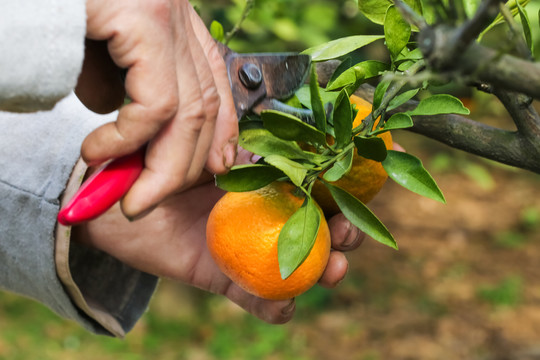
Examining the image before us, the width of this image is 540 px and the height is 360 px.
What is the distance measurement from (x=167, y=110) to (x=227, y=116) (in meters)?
0.11

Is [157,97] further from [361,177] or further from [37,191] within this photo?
[37,191]

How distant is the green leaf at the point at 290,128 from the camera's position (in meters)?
0.64

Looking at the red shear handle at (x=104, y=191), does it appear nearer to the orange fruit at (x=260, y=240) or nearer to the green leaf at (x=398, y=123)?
the orange fruit at (x=260, y=240)

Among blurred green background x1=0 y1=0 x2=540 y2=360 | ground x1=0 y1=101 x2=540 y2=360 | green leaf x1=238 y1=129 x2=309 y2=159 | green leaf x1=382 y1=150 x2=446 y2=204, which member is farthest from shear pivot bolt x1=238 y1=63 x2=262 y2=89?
ground x1=0 y1=101 x2=540 y2=360

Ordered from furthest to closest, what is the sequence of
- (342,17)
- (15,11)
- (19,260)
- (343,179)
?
1. (342,17)
2. (19,260)
3. (343,179)
4. (15,11)

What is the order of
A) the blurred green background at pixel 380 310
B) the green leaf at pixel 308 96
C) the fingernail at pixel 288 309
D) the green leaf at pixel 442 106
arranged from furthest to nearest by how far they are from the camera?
the blurred green background at pixel 380 310, the fingernail at pixel 288 309, the green leaf at pixel 308 96, the green leaf at pixel 442 106

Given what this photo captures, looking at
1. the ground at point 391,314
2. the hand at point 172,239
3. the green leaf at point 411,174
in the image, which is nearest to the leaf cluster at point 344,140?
the green leaf at point 411,174

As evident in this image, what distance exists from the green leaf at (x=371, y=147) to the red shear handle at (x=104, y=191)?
24 centimetres

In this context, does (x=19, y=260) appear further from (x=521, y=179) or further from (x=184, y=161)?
(x=521, y=179)

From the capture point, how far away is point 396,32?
68 centimetres

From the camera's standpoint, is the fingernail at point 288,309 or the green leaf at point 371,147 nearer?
the green leaf at point 371,147

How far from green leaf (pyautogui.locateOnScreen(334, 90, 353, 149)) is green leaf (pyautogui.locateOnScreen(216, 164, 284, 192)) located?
0.28ft

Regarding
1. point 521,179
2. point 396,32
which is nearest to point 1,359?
point 396,32

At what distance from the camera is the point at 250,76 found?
78 cm
